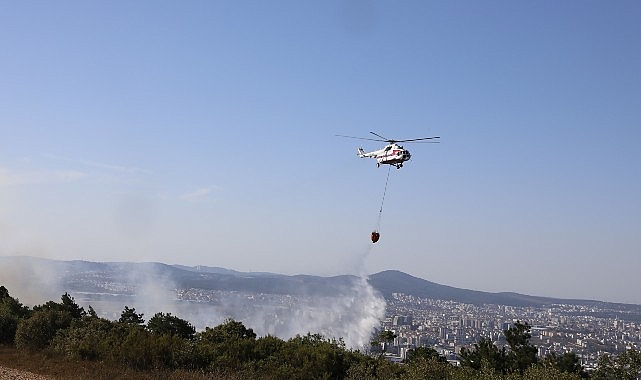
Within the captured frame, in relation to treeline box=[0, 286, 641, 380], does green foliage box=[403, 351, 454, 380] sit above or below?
above

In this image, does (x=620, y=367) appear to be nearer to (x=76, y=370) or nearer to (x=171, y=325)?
(x=76, y=370)

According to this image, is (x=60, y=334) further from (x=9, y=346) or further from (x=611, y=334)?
(x=611, y=334)

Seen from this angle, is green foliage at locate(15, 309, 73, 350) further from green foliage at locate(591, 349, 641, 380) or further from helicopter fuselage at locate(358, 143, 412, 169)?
green foliage at locate(591, 349, 641, 380)

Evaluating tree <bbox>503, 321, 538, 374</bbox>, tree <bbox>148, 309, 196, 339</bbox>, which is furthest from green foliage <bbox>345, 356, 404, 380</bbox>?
tree <bbox>148, 309, 196, 339</bbox>

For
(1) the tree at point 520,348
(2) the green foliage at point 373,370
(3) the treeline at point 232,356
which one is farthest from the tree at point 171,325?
(1) the tree at point 520,348

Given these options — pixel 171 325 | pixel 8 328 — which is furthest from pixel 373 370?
pixel 8 328

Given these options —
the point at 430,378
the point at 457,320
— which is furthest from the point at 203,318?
the point at 430,378

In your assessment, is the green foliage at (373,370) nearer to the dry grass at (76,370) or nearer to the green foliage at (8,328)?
the dry grass at (76,370)
